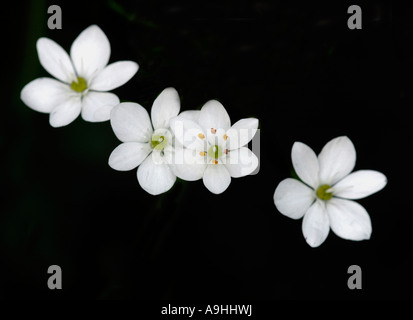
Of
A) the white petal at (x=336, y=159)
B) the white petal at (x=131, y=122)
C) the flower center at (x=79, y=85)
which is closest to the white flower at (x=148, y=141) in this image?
the white petal at (x=131, y=122)

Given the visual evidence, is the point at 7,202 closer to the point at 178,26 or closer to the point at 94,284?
the point at 94,284

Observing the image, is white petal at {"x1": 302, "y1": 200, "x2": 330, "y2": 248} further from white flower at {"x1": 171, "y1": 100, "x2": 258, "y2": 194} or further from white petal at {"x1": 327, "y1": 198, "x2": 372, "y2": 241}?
white flower at {"x1": 171, "y1": 100, "x2": 258, "y2": 194}

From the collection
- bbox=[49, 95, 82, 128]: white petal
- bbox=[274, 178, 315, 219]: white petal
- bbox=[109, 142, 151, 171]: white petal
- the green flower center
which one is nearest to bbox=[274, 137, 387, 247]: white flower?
bbox=[274, 178, 315, 219]: white petal

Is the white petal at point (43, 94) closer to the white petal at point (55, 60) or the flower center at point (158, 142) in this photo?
the white petal at point (55, 60)

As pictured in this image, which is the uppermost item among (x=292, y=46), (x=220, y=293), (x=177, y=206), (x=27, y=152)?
(x=292, y=46)

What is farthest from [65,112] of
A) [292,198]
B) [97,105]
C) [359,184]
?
[359,184]

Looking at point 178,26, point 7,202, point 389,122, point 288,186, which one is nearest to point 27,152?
point 7,202
